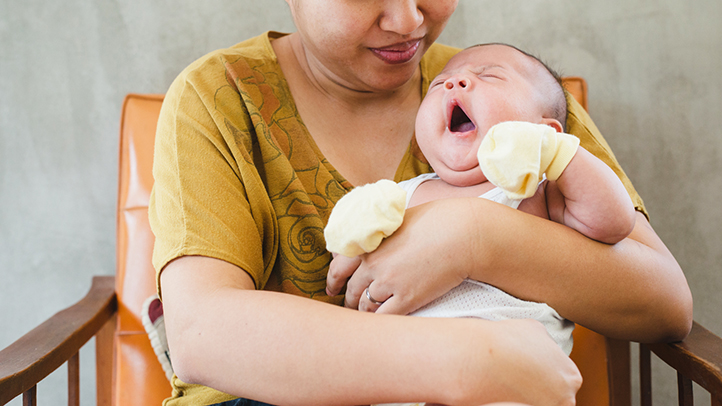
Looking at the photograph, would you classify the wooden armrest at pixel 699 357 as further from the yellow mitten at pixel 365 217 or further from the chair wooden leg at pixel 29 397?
the chair wooden leg at pixel 29 397

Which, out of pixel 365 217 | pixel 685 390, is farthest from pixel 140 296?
pixel 685 390

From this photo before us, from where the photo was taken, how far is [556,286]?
85 cm

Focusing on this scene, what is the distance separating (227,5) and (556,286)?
4.57 feet

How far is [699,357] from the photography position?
943 millimetres

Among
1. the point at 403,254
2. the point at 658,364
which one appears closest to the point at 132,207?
the point at 403,254

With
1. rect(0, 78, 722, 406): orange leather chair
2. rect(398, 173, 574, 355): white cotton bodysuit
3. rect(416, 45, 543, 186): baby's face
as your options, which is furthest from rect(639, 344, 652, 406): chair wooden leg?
rect(416, 45, 543, 186): baby's face

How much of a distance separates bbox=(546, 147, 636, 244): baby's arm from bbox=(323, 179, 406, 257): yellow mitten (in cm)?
27

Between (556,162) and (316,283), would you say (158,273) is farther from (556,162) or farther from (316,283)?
(556,162)

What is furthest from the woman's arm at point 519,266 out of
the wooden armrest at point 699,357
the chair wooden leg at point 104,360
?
the chair wooden leg at point 104,360

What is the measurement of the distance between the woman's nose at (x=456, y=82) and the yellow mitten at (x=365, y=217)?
12.9 inches

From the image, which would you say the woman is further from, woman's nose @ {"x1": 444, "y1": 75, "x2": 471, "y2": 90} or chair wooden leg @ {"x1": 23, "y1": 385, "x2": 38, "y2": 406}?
chair wooden leg @ {"x1": 23, "y1": 385, "x2": 38, "y2": 406}

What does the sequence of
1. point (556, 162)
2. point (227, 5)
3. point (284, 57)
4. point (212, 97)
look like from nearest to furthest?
point (556, 162)
point (212, 97)
point (284, 57)
point (227, 5)

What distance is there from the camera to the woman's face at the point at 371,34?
916 mm

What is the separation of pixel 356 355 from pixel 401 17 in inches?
23.7
